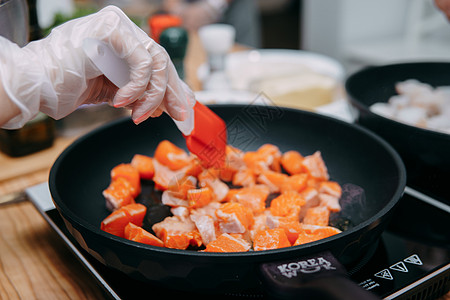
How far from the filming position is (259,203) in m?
0.85

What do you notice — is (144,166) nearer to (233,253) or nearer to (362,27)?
(233,253)

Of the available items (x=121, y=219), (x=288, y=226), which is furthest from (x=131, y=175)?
(x=288, y=226)

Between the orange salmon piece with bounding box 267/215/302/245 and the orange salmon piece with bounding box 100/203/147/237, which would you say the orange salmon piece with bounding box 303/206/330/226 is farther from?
the orange salmon piece with bounding box 100/203/147/237

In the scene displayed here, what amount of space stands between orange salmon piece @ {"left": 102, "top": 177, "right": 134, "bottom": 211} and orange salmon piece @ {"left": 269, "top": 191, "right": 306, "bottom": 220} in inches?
12.1

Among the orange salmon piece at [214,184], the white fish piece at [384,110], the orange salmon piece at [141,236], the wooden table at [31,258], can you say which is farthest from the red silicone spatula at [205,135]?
the white fish piece at [384,110]

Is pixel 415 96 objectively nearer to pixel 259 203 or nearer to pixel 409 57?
pixel 259 203

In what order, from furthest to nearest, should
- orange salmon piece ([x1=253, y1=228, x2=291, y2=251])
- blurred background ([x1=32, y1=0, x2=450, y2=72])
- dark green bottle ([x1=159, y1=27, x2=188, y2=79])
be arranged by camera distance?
blurred background ([x1=32, y1=0, x2=450, y2=72]), dark green bottle ([x1=159, y1=27, x2=188, y2=79]), orange salmon piece ([x1=253, y1=228, x2=291, y2=251])

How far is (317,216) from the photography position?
2.64 feet

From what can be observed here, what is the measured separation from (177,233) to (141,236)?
0.07m

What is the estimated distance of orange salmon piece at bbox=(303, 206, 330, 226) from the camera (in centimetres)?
80

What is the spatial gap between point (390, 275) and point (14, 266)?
0.73 m

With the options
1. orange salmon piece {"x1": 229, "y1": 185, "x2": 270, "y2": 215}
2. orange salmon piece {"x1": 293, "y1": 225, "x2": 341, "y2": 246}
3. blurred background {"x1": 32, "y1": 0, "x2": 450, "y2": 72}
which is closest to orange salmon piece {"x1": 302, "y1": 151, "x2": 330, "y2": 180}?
orange salmon piece {"x1": 229, "y1": 185, "x2": 270, "y2": 215}

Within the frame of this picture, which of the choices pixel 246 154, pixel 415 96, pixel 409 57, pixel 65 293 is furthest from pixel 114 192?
pixel 409 57

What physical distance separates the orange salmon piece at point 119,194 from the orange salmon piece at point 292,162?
39 centimetres
